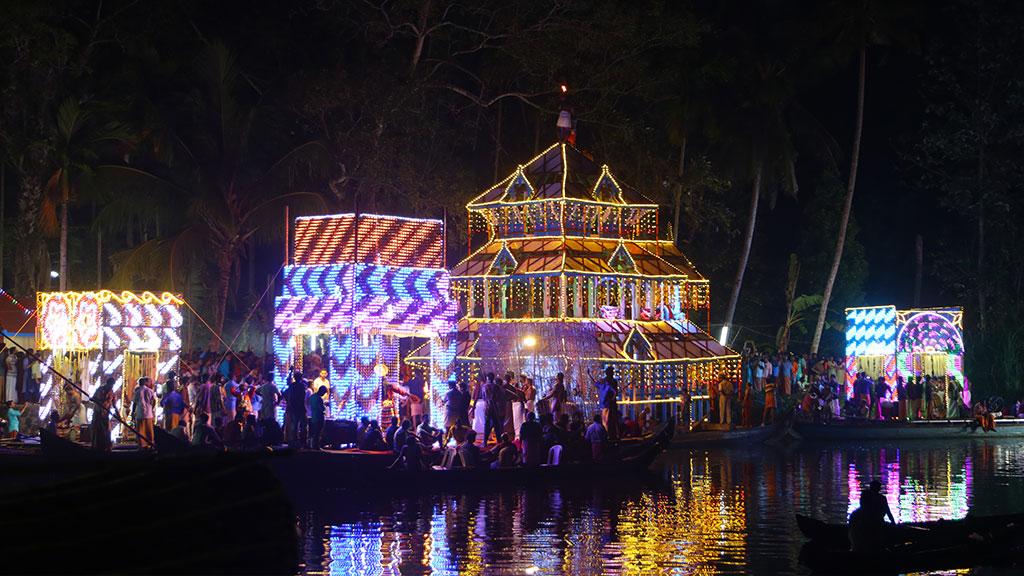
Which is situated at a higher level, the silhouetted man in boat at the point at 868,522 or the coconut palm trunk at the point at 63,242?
the coconut palm trunk at the point at 63,242

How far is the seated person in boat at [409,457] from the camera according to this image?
25828mm

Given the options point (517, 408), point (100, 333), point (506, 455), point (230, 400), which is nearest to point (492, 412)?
point (517, 408)

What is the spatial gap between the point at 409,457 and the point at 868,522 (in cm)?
1038

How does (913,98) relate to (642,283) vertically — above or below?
above

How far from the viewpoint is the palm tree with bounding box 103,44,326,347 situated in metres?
40.1

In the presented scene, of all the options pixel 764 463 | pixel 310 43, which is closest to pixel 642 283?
pixel 764 463

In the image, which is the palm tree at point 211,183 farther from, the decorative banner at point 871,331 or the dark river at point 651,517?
the decorative banner at point 871,331

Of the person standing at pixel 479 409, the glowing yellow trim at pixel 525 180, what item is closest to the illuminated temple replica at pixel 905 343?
the glowing yellow trim at pixel 525 180

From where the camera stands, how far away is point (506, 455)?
88.8ft

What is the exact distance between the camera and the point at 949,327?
4259 centimetres

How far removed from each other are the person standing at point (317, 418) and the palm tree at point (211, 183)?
13711 millimetres

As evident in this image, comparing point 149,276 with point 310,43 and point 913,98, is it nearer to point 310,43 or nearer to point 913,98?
point 310,43

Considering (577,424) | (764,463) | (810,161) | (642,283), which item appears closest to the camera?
(577,424)

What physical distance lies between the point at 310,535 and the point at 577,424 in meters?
9.12
